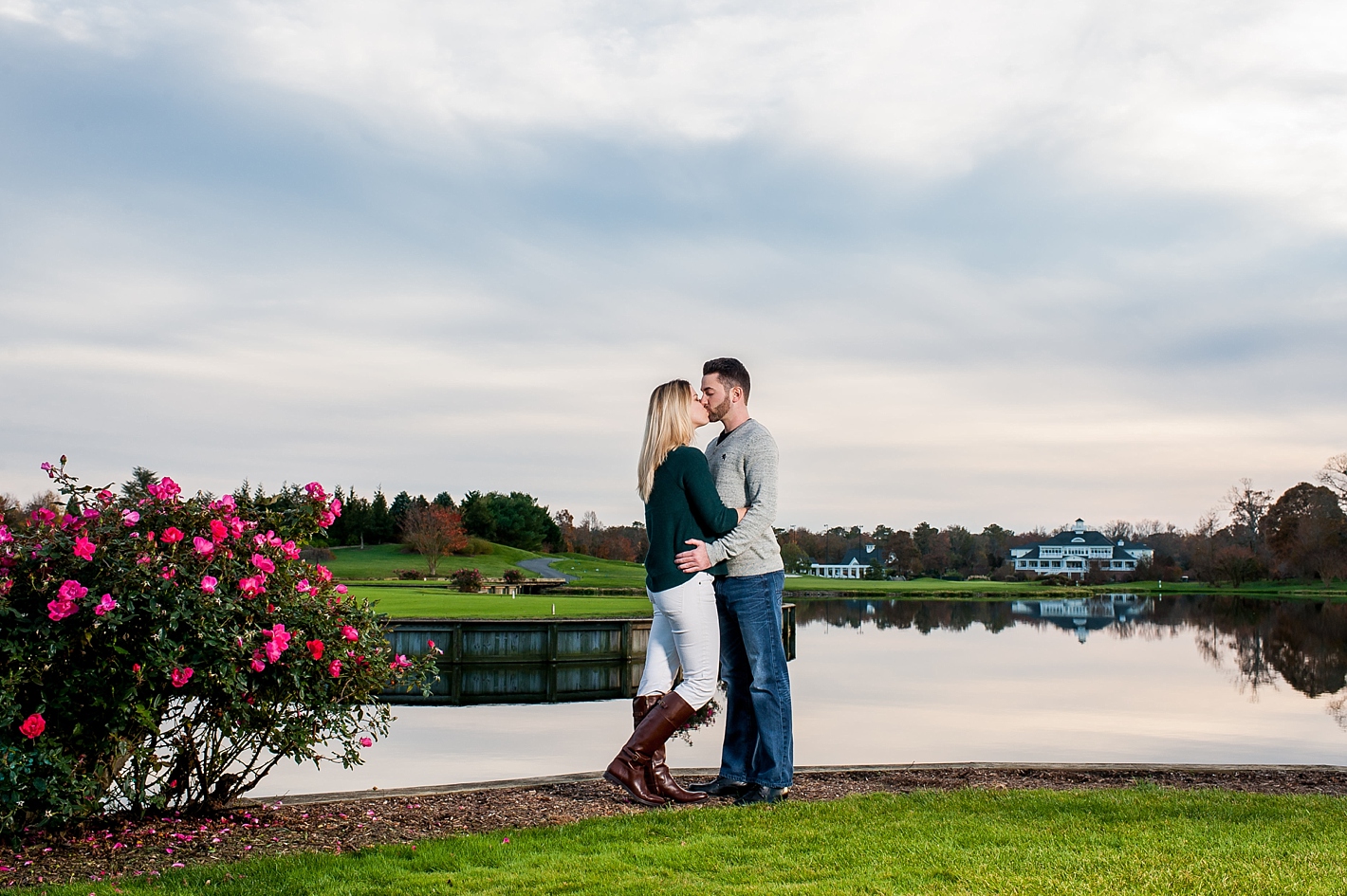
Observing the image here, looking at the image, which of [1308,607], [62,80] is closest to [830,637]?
[62,80]

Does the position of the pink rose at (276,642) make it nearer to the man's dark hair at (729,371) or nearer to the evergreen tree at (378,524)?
the man's dark hair at (729,371)

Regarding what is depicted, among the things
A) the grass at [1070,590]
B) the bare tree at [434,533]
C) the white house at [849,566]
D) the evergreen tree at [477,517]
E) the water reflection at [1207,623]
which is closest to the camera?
the water reflection at [1207,623]

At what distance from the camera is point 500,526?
7594cm

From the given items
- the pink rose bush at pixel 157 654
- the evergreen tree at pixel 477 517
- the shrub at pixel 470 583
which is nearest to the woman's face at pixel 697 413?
Result: the pink rose bush at pixel 157 654

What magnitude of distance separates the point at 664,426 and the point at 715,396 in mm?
417

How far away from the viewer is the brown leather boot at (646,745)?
196 inches

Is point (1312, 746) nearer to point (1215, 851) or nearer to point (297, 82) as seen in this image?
point (1215, 851)

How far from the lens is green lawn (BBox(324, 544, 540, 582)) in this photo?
54.8 metres

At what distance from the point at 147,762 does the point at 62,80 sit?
11595 millimetres

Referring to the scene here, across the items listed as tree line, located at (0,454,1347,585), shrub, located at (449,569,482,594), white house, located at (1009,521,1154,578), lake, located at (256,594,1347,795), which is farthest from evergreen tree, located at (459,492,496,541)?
white house, located at (1009,521,1154,578)

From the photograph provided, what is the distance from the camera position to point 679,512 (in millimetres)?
5066

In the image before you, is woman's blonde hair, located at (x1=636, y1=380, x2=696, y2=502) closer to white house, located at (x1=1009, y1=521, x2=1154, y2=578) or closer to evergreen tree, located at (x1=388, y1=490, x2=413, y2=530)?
evergreen tree, located at (x1=388, y1=490, x2=413, y2=530)

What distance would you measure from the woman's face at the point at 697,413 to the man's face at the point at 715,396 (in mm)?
105

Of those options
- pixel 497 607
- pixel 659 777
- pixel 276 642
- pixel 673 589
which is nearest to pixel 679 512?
pixel 673 589
